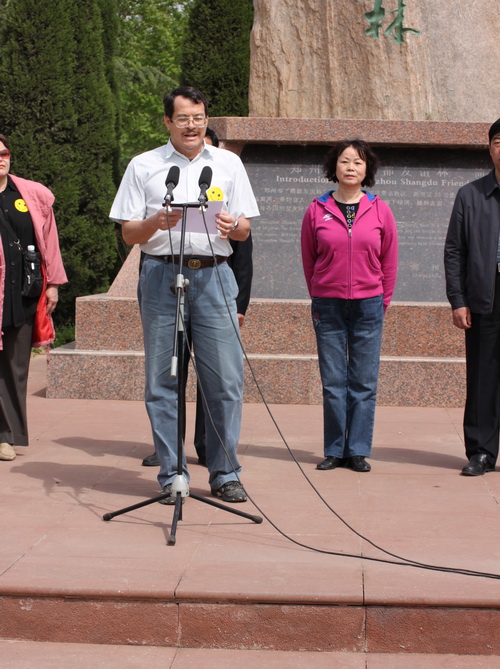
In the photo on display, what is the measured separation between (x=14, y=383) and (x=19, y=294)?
1.76 ft

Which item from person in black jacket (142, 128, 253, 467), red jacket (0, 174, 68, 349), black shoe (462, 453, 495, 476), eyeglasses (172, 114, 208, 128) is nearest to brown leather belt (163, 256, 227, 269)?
eyeglasses (172, 114, 208, 128)

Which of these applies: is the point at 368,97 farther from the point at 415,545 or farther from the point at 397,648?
the point at 397,648

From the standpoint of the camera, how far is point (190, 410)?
803 cm

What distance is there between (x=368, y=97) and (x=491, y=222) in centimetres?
404

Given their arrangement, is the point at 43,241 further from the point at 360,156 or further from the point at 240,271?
the point at 360,156

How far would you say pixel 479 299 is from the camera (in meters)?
6.05

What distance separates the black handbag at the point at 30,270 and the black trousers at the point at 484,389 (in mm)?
2551

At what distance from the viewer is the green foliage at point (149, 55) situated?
32281 millimetres

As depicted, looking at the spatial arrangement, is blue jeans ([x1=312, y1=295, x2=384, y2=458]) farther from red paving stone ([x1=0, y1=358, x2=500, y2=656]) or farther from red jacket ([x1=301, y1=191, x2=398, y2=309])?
red paving stone ([x1=0, y1=358, x2=500, y2=656])

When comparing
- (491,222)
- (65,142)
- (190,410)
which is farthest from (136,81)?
(491,222)

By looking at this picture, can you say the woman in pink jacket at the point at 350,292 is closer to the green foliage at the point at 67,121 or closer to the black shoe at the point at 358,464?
the black shoe at the point at 358,464

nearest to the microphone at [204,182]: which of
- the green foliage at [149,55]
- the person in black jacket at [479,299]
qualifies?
the person in black jacket at [479,299]

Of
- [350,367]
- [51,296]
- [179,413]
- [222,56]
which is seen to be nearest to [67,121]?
[222,56]

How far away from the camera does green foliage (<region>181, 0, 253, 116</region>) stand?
1823cm
